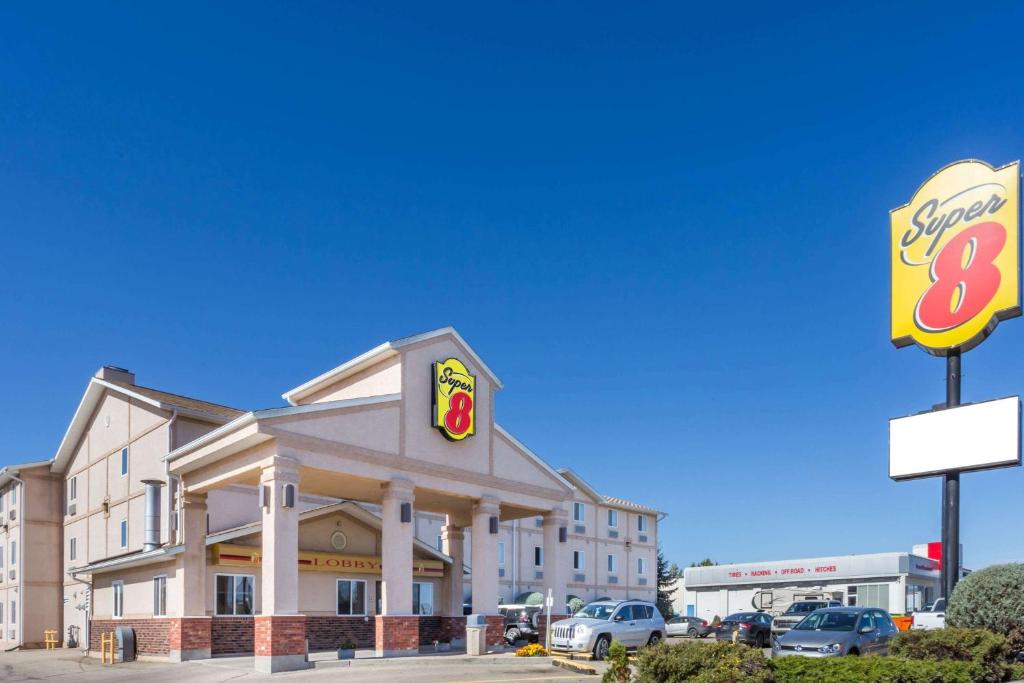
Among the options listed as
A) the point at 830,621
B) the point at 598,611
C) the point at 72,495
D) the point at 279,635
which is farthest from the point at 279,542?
the point at 72,495

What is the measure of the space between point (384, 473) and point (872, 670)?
44.7 feet

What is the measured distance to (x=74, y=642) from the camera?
35344 millimetres

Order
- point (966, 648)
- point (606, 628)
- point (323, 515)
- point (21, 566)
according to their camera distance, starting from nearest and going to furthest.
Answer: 1. point (966, 648)
2. point (606, 628)
3. point (323, 515)
4. point (21, 566)

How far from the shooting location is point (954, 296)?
2058cm

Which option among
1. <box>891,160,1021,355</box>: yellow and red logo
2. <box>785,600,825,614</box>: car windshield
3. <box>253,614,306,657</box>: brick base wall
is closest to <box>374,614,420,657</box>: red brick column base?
<box>253,614,306,657</box>: brick base wall

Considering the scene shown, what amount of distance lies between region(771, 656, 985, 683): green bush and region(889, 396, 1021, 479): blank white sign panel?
209 inches

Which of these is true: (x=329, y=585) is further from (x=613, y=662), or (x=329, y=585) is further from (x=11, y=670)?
(x=613, y=662)

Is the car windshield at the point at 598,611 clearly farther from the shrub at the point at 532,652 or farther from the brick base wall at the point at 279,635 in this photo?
the brick base wall at the point at 279,635

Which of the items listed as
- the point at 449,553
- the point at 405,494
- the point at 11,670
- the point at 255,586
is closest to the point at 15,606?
the point at 11,670

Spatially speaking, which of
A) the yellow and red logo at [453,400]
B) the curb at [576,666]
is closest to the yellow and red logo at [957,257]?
the curb at [576,666]

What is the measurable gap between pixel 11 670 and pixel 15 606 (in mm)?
14036

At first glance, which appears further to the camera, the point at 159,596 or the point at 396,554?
the point at 159,596

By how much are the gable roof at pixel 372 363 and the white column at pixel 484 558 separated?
12.9 ft

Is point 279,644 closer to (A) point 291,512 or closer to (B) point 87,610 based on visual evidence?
(A) point 291,512
